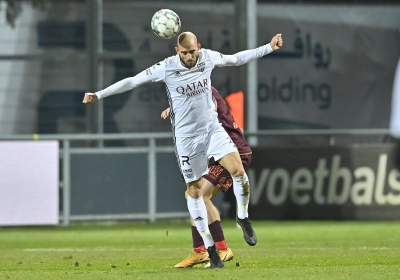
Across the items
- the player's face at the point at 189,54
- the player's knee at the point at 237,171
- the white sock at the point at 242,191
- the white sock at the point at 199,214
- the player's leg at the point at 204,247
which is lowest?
the player's leg at the point at 204,247

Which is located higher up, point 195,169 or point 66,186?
point 195,169

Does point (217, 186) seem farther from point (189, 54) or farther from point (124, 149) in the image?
point (124, 149)

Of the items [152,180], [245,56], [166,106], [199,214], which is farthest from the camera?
[166,106]

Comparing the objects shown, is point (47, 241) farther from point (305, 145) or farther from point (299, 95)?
point (299, 95)

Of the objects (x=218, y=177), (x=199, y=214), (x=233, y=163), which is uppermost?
(x=233, y=163)

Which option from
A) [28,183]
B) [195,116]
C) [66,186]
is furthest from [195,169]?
[66,186]

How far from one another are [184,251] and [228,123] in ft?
7.66

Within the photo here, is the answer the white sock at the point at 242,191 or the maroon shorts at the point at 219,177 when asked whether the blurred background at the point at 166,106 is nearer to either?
the maroon shorts at the point at 219,177

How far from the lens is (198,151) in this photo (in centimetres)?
1009

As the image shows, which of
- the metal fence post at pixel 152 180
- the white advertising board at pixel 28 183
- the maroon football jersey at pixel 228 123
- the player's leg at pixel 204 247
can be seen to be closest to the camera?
the player's leg at pixel 204 247

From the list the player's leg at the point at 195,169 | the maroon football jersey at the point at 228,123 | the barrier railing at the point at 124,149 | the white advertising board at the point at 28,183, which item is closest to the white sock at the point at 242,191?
the player's leg at the point at 195,169

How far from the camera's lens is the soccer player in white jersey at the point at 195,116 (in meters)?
9.89

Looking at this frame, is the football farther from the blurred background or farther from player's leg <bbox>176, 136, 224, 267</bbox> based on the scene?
the blurred background

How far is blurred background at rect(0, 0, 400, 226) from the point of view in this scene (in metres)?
16.8
